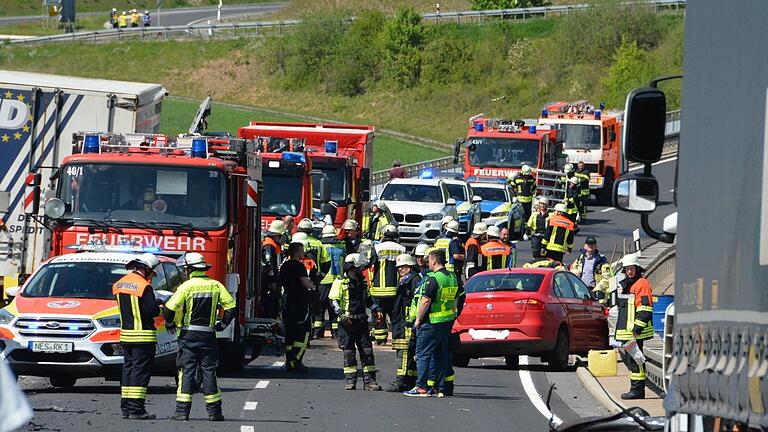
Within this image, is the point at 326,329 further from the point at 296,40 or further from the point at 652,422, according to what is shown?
the point at 296,40

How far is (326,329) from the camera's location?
89.1 ft

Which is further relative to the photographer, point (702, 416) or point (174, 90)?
point (174, 90)

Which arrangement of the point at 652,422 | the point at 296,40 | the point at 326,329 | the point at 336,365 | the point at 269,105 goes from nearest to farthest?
1. the point at 652,422
2. the point at 336,365
3. the point at 326,329
4. the point at 269,105
5. the point at 296,40

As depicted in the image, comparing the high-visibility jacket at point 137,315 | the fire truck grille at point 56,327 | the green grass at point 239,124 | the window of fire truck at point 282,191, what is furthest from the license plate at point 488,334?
the green grass at point 239,124

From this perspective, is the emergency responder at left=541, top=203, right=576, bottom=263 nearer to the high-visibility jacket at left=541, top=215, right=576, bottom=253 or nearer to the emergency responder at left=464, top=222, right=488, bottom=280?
the high-visibility jacket at left=541, top=215, right=576, bottom=253

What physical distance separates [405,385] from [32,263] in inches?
239

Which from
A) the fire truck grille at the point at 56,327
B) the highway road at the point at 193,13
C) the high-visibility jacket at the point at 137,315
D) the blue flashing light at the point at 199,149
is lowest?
the fire truck grille at the point at 56,327

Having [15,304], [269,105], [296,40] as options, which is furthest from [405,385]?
[296,40]

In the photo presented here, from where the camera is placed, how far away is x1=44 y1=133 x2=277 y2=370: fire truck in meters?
19.1

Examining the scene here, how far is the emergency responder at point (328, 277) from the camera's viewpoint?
23469 mm

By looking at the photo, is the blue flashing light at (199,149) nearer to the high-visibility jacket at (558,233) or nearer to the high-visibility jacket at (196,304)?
the high-visibility jacket at (196,304)

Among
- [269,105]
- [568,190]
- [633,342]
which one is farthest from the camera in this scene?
[269,105]

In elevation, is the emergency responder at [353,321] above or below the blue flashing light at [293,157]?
below

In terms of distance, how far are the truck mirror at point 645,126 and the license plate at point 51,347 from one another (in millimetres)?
10502
